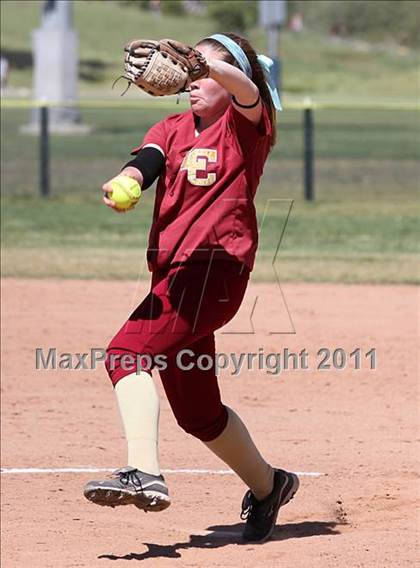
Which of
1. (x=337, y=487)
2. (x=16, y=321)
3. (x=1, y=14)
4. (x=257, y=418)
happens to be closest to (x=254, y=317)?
(x=16, y=321)

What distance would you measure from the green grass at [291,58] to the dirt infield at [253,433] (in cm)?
1502

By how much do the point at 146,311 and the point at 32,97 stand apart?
20408 mm

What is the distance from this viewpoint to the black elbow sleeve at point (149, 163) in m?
4.53

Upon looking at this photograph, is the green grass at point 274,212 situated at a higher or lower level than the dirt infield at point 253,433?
lower

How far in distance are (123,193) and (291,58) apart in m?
43.5

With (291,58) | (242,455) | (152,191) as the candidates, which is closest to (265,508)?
(242,455)

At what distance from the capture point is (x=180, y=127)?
4.71 meters

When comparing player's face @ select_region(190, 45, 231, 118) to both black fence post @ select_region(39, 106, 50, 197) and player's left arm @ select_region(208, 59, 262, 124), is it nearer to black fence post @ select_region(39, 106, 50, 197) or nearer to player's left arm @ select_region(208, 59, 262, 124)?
player's left arm @ select_region(208, 59, 262, 124)

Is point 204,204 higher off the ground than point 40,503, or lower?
higher

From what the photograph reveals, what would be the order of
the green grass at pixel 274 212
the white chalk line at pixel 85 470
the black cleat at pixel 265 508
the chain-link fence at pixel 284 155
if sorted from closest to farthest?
the black cleat at pixel 265 508 → the white chalk line at pixel 85 470 → the green grass at pixel 274 212 → the chain-link fence at pixel 284 155

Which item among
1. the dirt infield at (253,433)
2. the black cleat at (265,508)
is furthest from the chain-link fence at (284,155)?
the black cleat at (265,508)

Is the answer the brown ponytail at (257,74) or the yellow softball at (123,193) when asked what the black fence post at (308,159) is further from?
the yellow softball at (123,193)

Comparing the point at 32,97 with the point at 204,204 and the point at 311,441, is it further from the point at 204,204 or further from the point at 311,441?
the point at 204,204

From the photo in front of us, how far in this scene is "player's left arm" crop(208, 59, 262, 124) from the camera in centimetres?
425
